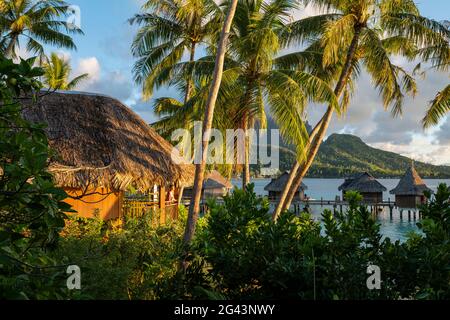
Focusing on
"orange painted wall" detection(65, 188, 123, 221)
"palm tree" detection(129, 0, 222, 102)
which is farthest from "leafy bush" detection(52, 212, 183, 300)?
"palm tree" detection(129, 0, 222, 102)

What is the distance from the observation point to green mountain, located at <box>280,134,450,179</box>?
114 meters

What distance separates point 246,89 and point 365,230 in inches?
382

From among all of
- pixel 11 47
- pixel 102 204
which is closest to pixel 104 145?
pixel 102 204

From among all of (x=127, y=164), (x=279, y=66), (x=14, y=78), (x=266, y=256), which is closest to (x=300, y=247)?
(x=266, y=256)

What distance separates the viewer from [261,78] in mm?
11883

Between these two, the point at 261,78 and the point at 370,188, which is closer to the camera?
the point at 261,78

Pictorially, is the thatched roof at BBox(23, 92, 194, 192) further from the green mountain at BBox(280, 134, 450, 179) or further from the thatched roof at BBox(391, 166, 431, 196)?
the green mountain at BBox(280, 134, 450, 179)

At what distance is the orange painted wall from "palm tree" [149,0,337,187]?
2.63m

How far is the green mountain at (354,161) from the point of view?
113688mm

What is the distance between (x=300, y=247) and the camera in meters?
2.54

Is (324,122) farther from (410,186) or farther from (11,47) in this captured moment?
(410,186)

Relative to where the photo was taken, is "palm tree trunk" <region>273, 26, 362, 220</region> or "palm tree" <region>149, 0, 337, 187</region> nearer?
"palm tree" <region>149, 0, 337, 187</region>

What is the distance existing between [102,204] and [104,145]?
4.81ft
